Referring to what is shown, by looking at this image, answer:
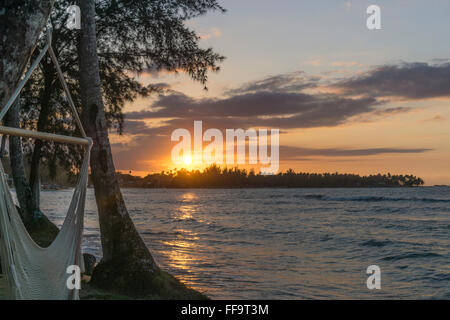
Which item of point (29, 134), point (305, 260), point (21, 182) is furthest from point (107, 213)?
point (305, 260)

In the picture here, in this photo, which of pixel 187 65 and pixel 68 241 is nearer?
pixel 68 241

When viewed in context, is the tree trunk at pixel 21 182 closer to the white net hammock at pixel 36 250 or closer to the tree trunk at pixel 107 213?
the tree trunk at pixel 107 213

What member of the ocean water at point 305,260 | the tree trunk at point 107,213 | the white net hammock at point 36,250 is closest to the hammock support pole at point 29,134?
the white net hammock at point 36,250

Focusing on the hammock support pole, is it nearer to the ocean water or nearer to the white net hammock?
the white net hammock

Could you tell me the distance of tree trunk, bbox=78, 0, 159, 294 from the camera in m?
7.28

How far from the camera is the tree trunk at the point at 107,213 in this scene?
23.9ft

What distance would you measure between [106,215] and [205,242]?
45.0ft

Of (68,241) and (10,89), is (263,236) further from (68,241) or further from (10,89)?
(10,89)

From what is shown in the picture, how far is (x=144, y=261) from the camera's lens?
24.2 ft

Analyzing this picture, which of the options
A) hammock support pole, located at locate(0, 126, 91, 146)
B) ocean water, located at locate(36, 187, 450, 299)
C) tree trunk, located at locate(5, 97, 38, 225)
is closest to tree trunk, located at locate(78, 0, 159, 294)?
hammock support pole, located at locate(0, 126, 91, 146)

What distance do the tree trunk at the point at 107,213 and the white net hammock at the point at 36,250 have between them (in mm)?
1878

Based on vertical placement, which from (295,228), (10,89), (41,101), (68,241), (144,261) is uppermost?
(41,101)

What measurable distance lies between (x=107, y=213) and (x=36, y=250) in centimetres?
309
